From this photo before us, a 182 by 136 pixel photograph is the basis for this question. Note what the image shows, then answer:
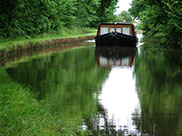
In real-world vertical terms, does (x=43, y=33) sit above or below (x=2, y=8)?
below

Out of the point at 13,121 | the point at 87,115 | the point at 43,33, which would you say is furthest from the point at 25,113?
the point at 43,33

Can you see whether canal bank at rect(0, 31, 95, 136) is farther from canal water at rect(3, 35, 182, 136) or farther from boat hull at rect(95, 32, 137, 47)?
boat hull at rect(95, 32, 137, 47)

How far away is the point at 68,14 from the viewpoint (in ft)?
141

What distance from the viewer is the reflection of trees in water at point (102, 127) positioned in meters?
6.08

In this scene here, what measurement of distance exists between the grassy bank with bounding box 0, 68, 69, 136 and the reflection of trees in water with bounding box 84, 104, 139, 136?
55 cm

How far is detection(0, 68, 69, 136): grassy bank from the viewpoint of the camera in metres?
5.44

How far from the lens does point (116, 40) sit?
31.3m

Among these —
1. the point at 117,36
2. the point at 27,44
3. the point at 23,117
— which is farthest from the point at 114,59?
the point at 23,117

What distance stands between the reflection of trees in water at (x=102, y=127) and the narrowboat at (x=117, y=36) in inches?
944

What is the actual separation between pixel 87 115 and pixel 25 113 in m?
1.29

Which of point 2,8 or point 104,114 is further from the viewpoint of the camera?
point 2,8

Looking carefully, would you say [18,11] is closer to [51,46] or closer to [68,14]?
[51,46]

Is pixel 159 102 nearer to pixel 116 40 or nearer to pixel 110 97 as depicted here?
pixel 110 97

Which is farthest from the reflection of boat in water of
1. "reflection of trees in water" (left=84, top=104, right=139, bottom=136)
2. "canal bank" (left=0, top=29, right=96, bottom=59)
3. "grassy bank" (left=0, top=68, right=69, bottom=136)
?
"reflection of trees in water" (left=84, top=104, right=139, bottom=136)
